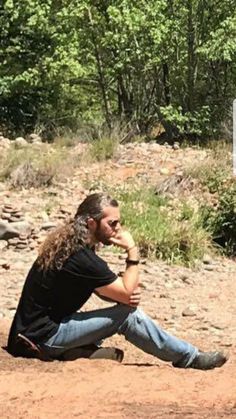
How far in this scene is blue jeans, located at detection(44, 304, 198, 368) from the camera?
4586 mm

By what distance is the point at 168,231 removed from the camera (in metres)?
8.72

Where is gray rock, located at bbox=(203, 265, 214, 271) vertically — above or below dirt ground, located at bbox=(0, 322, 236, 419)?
below

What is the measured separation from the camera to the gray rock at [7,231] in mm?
8969

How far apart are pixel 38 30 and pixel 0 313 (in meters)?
11.0

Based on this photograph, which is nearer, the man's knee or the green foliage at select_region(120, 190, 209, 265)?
the man's knee

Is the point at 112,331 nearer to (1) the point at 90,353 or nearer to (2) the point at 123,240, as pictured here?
(1) the point at 90,353

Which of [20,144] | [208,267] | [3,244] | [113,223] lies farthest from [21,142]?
[113,223]

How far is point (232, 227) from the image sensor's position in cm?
923

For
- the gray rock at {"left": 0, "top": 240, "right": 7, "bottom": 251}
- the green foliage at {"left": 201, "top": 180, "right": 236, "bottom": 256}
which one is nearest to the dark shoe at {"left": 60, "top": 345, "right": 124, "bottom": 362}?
the gray rock at {"left": 0, "top": 240, "right": 7, "bottom": 251}

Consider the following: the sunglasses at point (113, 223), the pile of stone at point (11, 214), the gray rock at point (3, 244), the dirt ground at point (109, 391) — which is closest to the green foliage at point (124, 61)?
the pile of stone at point (11, 214)

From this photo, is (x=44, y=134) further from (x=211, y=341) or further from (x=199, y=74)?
(x=211, y=341)

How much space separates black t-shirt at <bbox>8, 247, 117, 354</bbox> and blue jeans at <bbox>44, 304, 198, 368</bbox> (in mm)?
68

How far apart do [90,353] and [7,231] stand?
14.7 ft

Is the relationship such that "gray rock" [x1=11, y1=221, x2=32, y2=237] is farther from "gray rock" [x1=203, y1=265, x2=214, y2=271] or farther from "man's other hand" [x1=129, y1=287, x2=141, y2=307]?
"man's other hand" [x1=129, y1=287, x2=141, y2=307]
